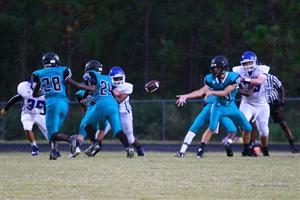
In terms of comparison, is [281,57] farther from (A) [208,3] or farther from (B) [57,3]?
(B) [57,3]

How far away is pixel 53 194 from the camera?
11156 millimetres

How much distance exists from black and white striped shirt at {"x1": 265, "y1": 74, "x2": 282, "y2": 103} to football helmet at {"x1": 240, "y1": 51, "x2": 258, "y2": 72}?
3.51ft

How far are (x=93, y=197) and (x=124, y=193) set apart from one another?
0.54 m

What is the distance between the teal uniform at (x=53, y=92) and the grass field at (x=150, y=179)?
112cm

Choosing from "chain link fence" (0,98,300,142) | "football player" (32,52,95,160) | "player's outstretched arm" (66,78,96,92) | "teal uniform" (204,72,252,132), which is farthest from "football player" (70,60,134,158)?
"chain link fence" (0,98,300,142)

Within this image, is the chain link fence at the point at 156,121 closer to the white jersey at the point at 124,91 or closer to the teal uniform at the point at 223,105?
the white jersey at the point at 124,91

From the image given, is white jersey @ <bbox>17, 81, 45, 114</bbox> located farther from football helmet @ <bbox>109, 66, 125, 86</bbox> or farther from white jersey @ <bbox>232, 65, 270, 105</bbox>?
white jersey @ <bbox>232, 65, 270, 105</bbox>

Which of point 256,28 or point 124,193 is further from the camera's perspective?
point 256,28

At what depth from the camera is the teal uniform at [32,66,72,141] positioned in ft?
58.6

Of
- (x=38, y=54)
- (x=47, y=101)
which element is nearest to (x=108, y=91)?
(x=47, y=101)

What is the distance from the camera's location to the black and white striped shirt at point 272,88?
20406 millimetres

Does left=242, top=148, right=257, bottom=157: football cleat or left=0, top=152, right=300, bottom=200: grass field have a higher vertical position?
left=0, top=152, right=300, bottom=200: grass field

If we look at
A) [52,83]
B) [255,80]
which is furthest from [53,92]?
[255,80]

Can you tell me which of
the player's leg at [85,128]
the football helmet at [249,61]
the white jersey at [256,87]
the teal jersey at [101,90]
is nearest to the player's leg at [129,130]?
the player's leg at [85,128]
